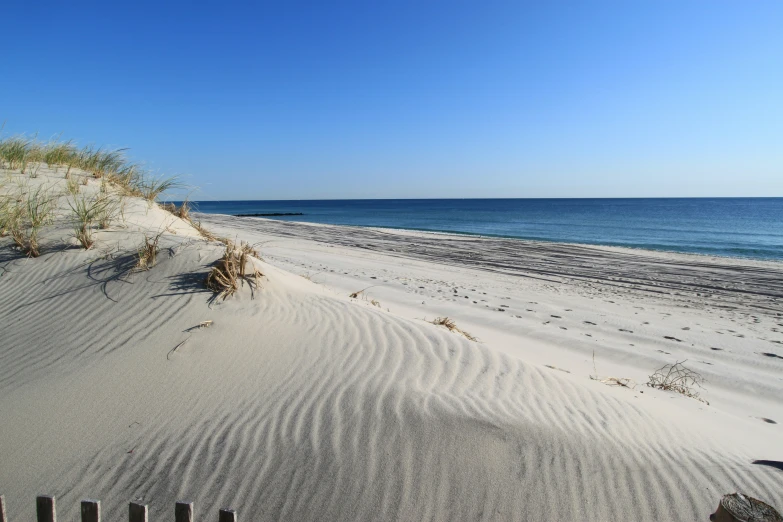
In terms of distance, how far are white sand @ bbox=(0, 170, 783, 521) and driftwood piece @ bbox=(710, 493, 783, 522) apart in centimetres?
81

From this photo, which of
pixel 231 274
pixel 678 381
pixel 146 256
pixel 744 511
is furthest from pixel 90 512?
pixel 678 381

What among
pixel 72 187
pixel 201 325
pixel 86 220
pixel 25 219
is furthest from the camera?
pixel 72 187

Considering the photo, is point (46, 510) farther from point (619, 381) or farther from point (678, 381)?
point (678, 381)

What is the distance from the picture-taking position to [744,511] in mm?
1562

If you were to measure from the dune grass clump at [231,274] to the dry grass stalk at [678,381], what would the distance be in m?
4.44

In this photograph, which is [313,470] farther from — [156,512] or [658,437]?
[658,437]

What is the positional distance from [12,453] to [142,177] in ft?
23.6

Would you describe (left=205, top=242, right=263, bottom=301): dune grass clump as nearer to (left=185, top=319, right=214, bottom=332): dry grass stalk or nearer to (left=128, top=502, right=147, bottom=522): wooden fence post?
(left=185, top=319, right=214, bottom=332): dry grass stalk

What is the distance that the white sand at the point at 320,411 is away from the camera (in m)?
2.45

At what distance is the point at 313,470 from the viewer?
2.57 m

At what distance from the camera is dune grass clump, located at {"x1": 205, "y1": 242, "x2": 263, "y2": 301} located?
455 centimetres

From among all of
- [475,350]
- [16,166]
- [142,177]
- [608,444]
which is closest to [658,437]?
[608,444]

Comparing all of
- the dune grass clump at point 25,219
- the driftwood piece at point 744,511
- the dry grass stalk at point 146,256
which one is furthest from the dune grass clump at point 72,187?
the driftwood piece at point 744,511

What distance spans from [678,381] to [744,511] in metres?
4.05
